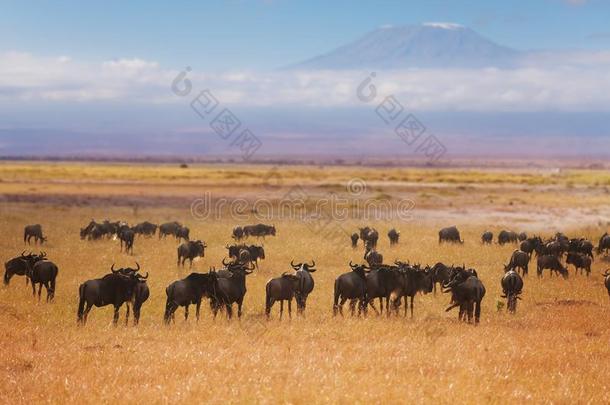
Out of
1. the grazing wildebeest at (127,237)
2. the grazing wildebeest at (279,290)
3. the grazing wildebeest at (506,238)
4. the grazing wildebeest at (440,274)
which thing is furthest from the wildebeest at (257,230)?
the grazing wildebeest at (279,290)

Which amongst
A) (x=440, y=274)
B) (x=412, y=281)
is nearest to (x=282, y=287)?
(x=412, y=281)

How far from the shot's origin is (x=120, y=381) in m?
11.4

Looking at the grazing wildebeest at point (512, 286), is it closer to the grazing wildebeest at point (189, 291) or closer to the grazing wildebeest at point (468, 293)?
the grazing wildebeest at point (468, 293)

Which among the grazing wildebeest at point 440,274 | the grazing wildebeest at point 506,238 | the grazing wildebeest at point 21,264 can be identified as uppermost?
the grazing wildebeest at point 21,264

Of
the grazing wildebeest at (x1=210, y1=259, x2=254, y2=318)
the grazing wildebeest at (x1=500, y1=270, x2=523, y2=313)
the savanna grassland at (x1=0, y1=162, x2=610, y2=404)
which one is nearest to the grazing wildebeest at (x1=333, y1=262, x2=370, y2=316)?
the savanna grassland at (x1=0, y1=162, x2=610, y2=404)

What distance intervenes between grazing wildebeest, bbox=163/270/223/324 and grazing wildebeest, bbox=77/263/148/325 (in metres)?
0.91

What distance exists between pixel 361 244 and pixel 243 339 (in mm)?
21688

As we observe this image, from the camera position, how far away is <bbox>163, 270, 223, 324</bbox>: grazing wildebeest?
16.9 metres

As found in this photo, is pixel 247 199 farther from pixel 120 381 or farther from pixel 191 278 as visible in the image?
pixel 120 381

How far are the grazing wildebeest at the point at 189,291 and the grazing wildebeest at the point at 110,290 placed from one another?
91 cm

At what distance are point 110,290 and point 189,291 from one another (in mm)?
1834

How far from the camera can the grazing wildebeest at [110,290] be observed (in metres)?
16.6

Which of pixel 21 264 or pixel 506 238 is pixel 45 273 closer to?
pixel 21 264

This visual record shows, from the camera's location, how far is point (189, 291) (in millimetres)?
17125
